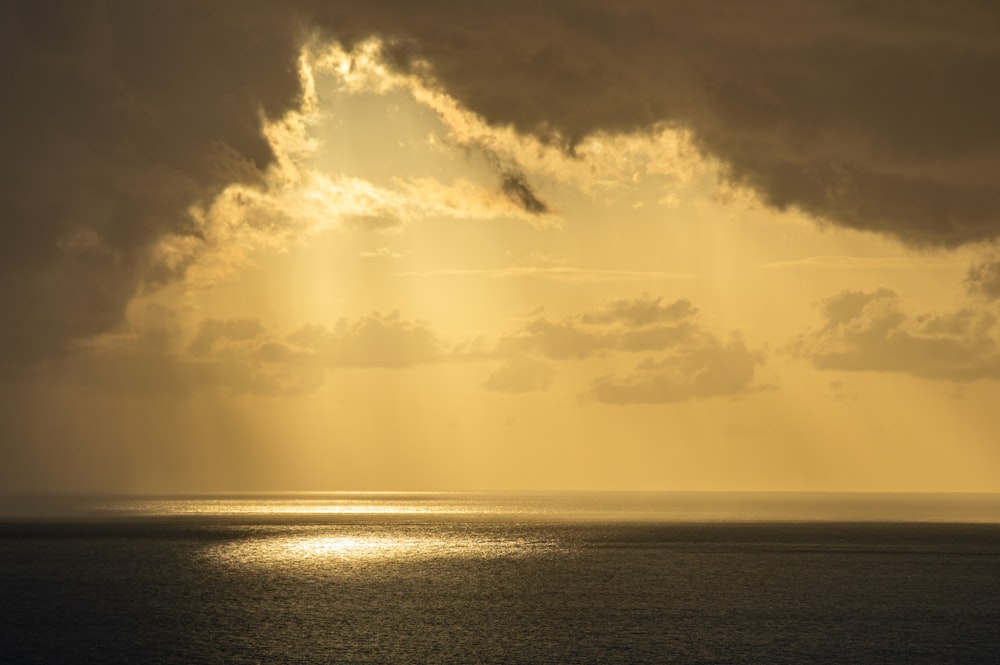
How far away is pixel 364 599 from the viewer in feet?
279

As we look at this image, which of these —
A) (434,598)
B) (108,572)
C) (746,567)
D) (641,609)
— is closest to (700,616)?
(641,609)

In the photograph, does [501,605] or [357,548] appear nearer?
[501,605]

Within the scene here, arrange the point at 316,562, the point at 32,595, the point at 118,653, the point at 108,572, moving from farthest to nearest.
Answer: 1. the point at 316,562
2. the point at 108,572
3. the point at 32,595
4. the point at 118,653

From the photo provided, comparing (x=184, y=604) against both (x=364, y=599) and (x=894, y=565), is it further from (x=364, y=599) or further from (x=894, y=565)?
(x=894, y=565)

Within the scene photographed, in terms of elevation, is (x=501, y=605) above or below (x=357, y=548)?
below

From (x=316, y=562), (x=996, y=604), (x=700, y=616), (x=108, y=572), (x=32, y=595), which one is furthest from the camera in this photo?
(x=316, y=562)

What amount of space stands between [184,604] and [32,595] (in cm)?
1389

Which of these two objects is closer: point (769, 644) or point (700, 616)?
point (769, 644)

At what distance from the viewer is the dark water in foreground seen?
60.0 metres

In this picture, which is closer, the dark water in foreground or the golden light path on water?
the dark water in foreground

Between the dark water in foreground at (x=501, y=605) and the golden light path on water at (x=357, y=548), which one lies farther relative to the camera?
the golden light path on water at (x=357, y=548)

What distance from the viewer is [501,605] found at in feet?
267

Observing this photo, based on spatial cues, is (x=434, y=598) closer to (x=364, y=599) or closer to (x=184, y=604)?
(x=364, y=599)

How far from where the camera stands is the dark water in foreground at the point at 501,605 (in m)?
60.0
